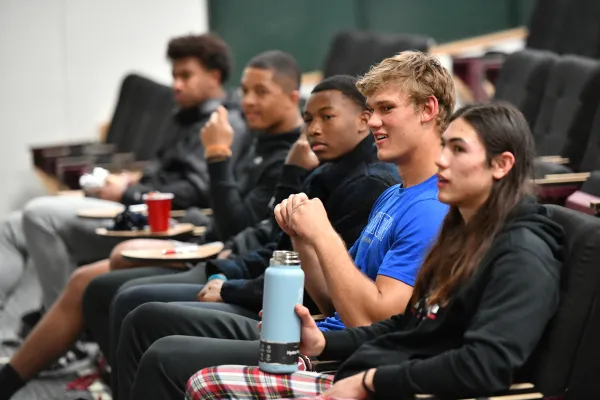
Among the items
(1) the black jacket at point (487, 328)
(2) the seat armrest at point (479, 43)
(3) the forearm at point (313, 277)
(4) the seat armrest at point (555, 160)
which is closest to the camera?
(1) the black jacket at point (487, 328)

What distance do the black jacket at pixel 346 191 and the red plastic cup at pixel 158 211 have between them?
828 millimetres

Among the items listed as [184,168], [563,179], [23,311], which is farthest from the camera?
[23,311]

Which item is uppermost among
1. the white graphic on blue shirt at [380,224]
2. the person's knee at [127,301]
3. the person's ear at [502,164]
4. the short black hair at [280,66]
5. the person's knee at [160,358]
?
the person's ear at [502,164]

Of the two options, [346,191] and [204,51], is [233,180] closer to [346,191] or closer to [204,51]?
[346,191]

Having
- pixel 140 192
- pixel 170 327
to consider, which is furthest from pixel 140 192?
pixel 170 327

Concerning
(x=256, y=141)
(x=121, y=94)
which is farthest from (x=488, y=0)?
(x=256, y=141)

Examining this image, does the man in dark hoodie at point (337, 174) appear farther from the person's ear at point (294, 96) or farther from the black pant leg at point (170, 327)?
the person's ear at point (294, 96)

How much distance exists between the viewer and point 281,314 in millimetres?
1969

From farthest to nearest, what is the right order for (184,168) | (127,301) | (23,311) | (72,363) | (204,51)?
(23,311)
(204,51)
(184,168)
(72,363)
(127,301)

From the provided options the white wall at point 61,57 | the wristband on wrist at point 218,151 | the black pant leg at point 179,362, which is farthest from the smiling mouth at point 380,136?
the white wall at point 61,57

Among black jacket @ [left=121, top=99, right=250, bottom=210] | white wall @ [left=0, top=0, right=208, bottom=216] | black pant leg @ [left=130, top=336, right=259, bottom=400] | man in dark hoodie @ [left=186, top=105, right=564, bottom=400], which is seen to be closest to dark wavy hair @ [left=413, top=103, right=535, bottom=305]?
man in dark hoodie @ [left=186, top=105, right=564, bottom=400]

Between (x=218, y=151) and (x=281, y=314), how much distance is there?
1.65 m

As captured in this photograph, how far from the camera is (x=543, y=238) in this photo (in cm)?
194

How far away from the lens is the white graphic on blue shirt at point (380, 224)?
2.34 metres
